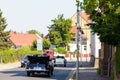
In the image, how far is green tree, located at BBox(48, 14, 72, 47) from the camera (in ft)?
388

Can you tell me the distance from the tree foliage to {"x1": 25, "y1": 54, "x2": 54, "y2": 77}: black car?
15408 millimetres

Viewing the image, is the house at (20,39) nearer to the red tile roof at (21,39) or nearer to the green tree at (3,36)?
the red tile roof at (21,39)

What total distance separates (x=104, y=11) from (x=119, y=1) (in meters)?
4.90

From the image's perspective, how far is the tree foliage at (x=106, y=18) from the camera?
16.1 meters

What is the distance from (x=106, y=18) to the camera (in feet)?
54.5

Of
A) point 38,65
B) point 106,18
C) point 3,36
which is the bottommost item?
point 38,65

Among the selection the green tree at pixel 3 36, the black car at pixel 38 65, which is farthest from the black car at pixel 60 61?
the green tree at pixel 3 36

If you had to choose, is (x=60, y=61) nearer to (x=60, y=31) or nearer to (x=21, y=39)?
(x=60, y=31)

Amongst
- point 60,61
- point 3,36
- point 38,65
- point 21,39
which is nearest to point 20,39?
point 21,39

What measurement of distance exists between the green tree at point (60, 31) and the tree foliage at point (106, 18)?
9569 cm

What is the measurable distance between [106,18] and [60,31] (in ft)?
339

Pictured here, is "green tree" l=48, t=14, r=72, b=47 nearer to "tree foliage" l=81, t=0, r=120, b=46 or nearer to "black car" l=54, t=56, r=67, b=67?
"black car" l=54, t=56, r=67, b=67

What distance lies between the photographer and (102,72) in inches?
1449

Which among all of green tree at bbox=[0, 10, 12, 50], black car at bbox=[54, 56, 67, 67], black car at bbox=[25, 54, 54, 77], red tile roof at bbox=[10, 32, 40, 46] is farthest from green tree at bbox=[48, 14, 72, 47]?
black car at bbox=[25, 54, 54, 77]
